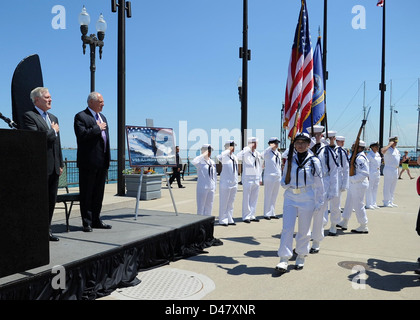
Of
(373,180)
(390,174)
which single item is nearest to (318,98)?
(373,180)

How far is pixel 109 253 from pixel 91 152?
1618 millimetres

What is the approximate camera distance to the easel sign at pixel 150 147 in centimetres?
645

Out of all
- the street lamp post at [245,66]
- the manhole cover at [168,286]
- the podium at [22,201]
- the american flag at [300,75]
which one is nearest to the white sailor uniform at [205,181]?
the american flag at [300,75]

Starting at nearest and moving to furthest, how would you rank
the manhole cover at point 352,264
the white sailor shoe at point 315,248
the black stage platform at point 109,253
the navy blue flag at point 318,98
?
the black stage platform at point 109,253 < the manhole cover at point 352,264 < the white sailor shoe at point 315,248 < the navy blue flag at point 318,98

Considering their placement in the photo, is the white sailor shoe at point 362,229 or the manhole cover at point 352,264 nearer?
the manhole cover at point 352,264

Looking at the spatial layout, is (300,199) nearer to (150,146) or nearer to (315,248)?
(315,248)

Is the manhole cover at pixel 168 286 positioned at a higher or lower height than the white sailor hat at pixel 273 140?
lower

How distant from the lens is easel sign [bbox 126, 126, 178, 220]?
6.45 m

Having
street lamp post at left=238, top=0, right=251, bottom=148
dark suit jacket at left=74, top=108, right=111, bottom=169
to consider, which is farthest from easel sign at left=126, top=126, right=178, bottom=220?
street lamp post at left=238, top=0, right=251, bottom=148

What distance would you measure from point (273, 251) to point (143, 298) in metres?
2.93

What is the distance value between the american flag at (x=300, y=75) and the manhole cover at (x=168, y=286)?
10.4ft

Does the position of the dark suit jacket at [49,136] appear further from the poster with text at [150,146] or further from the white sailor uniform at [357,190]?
the white sailor uniform at [357,190]

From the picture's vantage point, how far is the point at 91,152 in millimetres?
5113

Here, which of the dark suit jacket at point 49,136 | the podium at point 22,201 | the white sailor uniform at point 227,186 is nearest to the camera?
the podium at point 22,201
